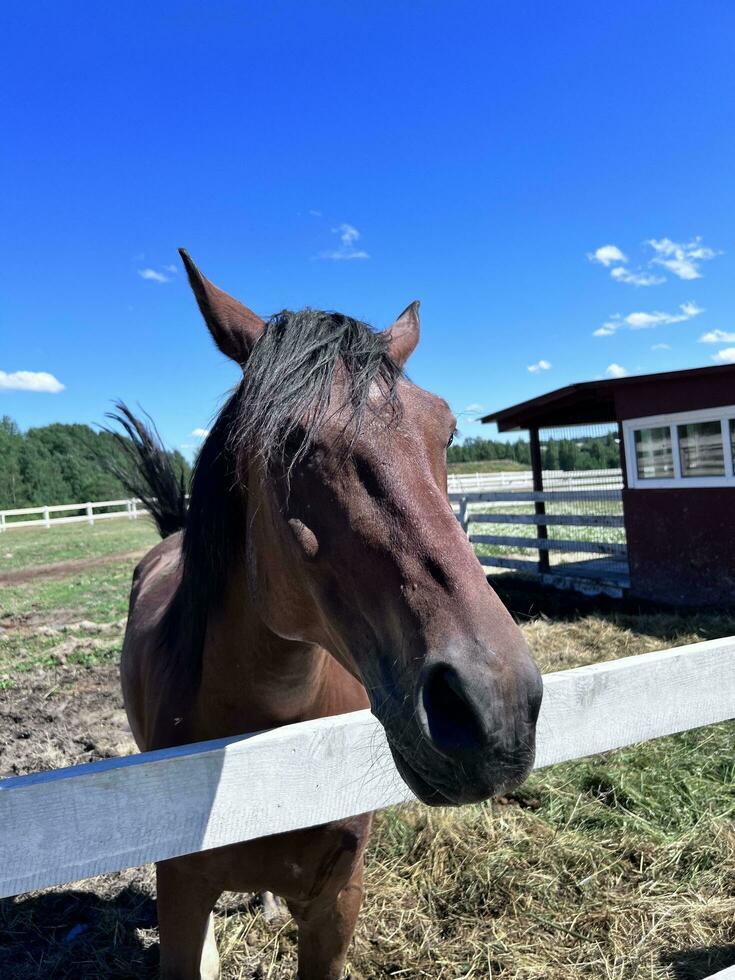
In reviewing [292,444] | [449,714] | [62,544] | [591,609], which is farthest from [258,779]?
[62,544]

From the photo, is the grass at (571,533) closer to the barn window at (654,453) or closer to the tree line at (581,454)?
the tree line at (581,454)

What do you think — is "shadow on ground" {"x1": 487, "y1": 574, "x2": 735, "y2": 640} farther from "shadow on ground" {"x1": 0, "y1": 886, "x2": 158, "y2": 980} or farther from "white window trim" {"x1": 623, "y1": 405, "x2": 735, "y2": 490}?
"shadow on ground" {"x1": 0, "y1": 886, "x2": 158, "y2": 980}

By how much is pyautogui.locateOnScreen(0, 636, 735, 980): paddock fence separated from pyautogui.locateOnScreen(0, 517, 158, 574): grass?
1278cm

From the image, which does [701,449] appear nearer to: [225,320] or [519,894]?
[519,894]

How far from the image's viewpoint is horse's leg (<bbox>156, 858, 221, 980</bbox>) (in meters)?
2.00

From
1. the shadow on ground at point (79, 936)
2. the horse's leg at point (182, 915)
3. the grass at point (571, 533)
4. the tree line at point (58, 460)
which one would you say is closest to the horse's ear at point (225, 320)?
the horse's leg at point (182, 915)

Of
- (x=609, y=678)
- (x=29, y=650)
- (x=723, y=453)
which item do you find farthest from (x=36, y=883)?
(x=723, y=453)

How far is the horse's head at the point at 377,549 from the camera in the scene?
109 cm

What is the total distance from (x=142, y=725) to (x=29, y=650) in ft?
20.1

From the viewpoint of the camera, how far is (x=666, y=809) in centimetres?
358

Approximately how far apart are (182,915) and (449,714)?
1545 millimetres

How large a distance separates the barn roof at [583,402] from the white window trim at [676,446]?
438 mm

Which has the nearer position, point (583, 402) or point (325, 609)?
point (325, 609)

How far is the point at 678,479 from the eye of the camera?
31.8ft
